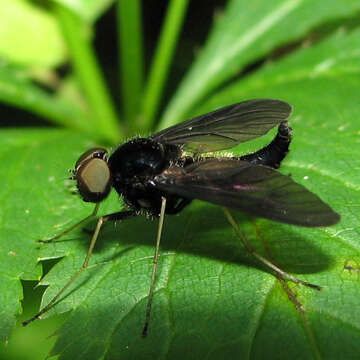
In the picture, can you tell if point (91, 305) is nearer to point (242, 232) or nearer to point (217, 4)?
point (242, 232)

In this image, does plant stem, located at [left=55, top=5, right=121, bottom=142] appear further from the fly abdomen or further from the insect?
the fly abdomen

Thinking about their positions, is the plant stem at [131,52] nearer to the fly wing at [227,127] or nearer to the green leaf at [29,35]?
the green leaf at [29,35]

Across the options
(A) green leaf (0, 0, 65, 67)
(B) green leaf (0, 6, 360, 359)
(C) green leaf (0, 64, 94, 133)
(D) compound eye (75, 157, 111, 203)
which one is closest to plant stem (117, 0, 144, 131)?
(C) green leaf (0, 64, 94, 133)

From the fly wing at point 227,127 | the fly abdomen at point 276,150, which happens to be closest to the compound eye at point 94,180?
the fly wing at point 227,127

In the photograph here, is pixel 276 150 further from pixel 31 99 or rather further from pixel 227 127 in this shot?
pixel 31 99

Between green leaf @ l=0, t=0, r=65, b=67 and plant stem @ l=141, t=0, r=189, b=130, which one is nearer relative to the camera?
plant stem @ l=141, t=0, r=189, b=130

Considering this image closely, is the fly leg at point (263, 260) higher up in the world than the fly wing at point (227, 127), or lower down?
lower down
